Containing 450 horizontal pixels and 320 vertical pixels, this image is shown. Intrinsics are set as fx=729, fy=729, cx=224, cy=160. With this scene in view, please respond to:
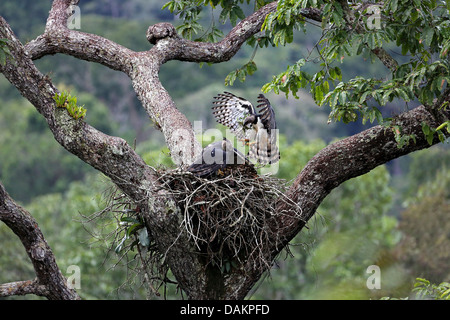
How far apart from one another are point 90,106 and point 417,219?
2452 cm

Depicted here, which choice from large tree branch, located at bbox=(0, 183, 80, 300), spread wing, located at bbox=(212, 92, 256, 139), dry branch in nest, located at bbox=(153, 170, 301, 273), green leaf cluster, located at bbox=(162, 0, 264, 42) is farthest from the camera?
green leaf cluster, located at bbox=(162, 0, 264, 42)

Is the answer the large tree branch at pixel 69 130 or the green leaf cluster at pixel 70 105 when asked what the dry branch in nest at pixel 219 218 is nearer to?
the large tree branch at pixel 69 130

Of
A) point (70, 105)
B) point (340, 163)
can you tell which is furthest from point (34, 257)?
point (340, 163)

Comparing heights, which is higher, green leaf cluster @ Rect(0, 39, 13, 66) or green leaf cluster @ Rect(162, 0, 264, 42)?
green leaf cluster @ Rect(162, 0, 264, 42)

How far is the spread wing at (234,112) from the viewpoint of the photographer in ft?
27.1

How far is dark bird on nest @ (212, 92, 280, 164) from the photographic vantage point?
25.9ft

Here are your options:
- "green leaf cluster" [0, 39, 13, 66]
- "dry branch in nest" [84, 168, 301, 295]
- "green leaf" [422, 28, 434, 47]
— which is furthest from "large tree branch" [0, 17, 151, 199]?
"green leaf" [422, 28, 434, 47]

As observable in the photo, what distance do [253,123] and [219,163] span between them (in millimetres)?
1368

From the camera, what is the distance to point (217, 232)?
643 centimetres

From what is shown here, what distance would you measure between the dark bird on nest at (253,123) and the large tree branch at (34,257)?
245 centimetres

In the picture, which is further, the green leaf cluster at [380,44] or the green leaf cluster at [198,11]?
the green leaf cluster at [198,11]

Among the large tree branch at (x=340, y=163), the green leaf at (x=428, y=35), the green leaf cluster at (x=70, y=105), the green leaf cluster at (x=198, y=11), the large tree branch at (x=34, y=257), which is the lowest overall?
the large tree branch at (x=34, y=257)

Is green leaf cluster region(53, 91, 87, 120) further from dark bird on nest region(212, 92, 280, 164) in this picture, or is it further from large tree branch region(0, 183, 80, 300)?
dark bird on nest region(212, 92, 280, 164)

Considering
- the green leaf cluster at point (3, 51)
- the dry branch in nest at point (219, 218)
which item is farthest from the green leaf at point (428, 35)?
the green leaf cluster at point (3, 51)
